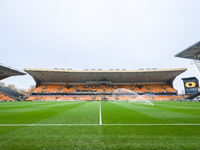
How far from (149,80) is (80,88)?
33.9m

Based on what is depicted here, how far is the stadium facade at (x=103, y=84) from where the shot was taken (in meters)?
44.7

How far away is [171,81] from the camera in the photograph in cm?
5197

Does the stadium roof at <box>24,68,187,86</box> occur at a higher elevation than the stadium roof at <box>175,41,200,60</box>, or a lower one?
lower

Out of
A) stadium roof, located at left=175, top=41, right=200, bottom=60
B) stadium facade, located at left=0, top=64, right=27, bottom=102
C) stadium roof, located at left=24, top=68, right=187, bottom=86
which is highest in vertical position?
stadium roof, located at left=175, top=41, right=200, bottom=60

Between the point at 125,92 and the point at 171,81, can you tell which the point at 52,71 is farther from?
the point at 171,81

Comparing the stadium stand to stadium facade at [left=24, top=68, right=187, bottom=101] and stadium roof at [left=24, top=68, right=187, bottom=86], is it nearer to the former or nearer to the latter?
stadium facade at [left=24, top=68, right=187, bottom=101]

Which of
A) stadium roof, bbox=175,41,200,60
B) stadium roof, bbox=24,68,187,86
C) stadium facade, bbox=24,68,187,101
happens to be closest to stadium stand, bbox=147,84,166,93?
stadium facade, bbox=24,68,187,101

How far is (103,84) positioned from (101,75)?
356 inches

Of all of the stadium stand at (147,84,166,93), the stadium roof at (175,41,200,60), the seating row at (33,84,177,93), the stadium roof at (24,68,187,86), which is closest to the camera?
the stadium roof at (175,41,200,60)

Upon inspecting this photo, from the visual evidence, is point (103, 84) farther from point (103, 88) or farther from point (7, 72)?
point (7, 72)

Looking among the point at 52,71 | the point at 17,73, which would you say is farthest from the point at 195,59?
the point at 17,73

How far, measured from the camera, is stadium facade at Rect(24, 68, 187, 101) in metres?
44.7

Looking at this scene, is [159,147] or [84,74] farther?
[84,74]

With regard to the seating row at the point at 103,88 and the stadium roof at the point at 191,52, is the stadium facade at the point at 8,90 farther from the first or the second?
the stadium roof at the point at 191,52
